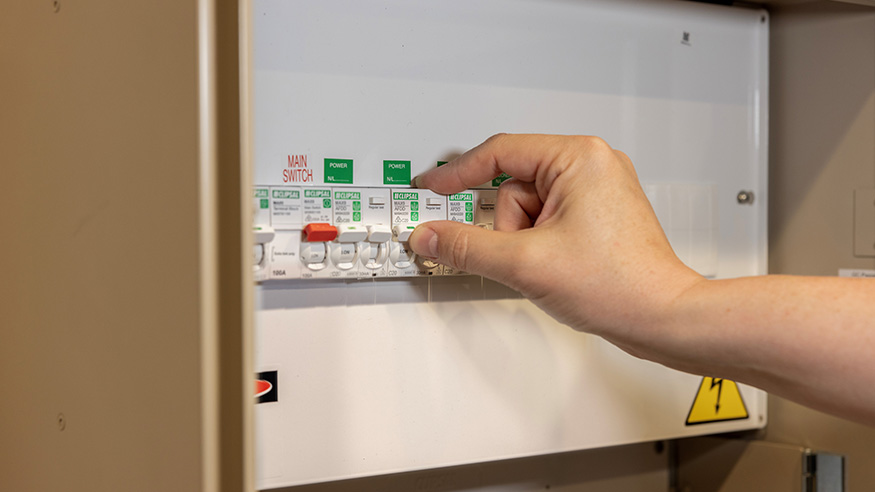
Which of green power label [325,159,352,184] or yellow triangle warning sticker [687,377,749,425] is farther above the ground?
green power label [325,159,352,184]

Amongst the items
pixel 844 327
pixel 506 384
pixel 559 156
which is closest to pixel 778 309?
pixel 844 327

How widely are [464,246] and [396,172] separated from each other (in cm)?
16

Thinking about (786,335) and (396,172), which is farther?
(396,172)

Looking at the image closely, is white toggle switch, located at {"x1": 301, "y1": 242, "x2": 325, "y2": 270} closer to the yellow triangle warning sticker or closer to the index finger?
the index finger

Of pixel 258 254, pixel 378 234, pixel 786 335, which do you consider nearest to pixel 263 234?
pixel 258 254

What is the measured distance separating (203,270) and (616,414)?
73 cm

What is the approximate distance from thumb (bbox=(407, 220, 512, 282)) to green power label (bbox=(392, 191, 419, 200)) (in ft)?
0.15

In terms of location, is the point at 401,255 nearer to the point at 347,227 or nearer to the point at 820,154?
the point at 347,227

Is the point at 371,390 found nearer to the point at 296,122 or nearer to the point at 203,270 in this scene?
the point at 296,122

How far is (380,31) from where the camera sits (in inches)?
33.9

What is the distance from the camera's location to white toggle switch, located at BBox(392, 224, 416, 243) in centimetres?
84

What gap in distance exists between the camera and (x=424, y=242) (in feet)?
2.66

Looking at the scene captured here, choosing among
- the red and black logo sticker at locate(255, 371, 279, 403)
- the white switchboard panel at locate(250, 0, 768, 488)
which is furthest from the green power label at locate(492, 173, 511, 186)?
the red and black logo sticker at locate(255, 371, 279, 403)

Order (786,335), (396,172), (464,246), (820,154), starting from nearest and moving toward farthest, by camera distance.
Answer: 1. (786,335)
2. (464,246)
3. (396,172)
4. (820,154)
